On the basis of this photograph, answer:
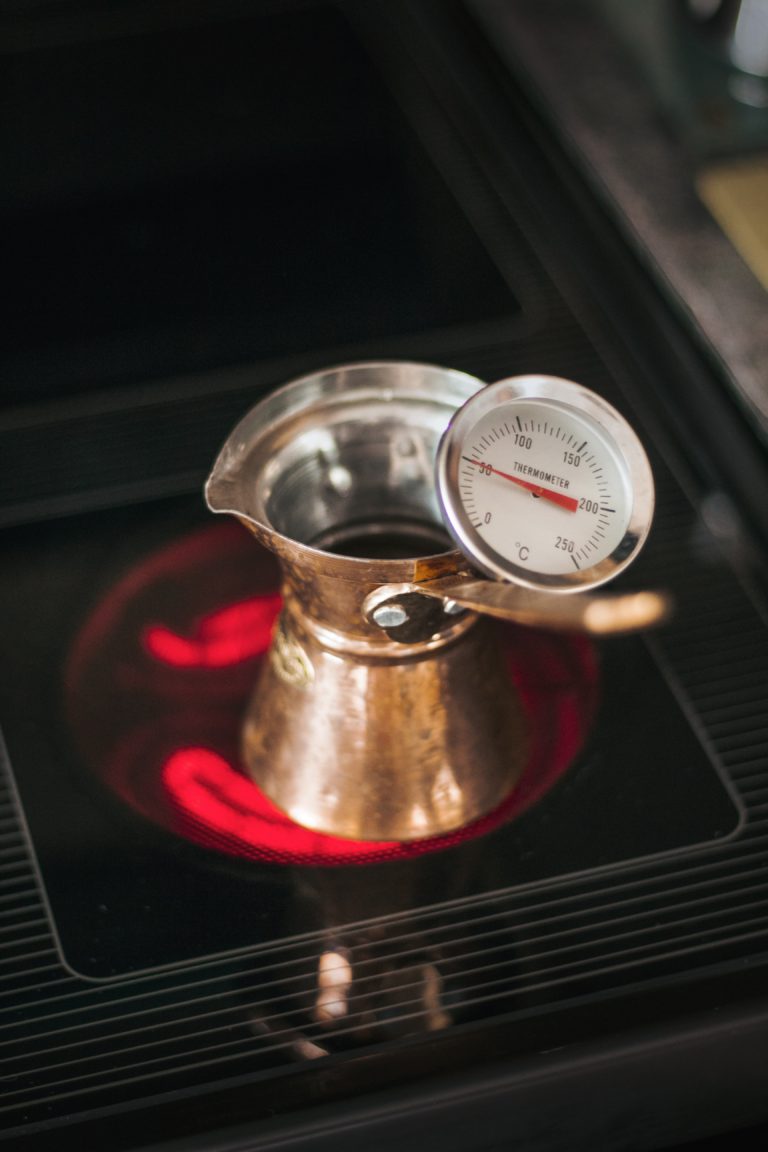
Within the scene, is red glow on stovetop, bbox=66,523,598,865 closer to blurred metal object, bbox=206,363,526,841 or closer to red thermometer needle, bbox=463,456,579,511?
blurred metal object, bbox=206,363,526,841

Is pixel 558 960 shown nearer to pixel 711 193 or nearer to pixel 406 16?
pixel 711 193

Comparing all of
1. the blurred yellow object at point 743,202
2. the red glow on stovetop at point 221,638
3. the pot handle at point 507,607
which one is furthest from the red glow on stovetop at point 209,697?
the blurred yellow object at point 743,202

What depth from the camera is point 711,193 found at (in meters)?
1.12

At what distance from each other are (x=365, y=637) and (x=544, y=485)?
12 centimetres

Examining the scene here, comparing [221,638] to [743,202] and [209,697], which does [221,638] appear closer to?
[209,697]

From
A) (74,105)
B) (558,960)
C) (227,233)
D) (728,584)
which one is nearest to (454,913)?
(558,960)

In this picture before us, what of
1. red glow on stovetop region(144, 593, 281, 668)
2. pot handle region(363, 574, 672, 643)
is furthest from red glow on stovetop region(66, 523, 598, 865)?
pot handle region(363, 574, 672, 643)

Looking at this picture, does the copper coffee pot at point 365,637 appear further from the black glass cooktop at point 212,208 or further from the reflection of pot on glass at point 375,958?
the black glass cooktop at point 212,208

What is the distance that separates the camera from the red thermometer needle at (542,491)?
2.33ft

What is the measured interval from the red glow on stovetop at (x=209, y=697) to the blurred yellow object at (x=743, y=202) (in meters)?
0.37

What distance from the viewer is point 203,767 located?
2.62 feet

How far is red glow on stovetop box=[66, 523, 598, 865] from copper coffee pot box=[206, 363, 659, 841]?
1cm

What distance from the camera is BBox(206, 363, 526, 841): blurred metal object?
74 centimetres

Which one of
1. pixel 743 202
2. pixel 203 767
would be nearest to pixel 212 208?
pixel 743 202
